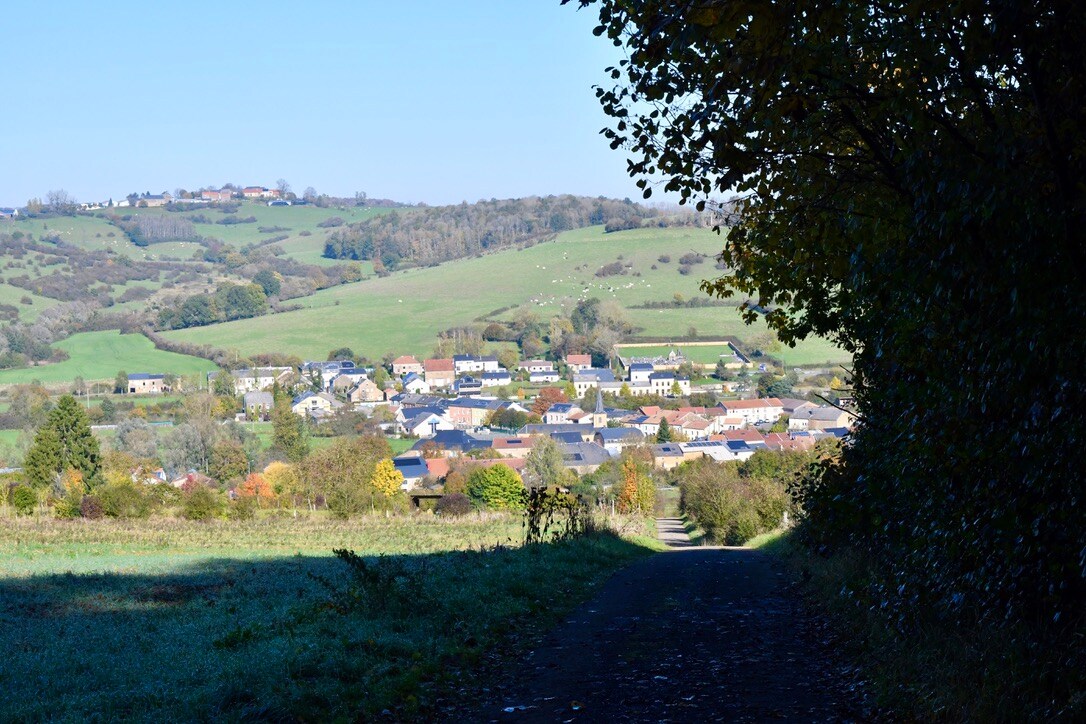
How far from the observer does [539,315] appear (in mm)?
145250

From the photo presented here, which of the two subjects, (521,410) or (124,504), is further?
(521,410)

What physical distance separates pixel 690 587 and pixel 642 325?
124150 millimetres

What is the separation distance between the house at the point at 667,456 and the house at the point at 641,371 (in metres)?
33.9

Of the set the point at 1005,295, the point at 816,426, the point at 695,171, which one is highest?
the point at 695,171

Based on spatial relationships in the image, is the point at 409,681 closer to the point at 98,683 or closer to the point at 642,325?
the point at 98,683


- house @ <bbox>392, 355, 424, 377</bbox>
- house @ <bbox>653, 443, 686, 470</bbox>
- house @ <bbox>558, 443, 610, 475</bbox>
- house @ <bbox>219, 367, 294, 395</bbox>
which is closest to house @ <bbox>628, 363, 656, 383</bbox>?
house @ <bbox>392, 355, 424, 377</bbox>

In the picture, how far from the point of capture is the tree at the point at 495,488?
59537 mm

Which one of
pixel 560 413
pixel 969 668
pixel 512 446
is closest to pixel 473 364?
pixel 560 413

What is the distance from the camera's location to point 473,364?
13725 cm

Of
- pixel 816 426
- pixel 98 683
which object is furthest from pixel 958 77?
pixel 816 426

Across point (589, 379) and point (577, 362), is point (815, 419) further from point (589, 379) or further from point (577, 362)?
point (577, 362)

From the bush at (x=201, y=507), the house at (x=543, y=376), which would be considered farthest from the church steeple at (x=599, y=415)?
the bush at (x=201, y=507)

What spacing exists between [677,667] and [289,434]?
8510cm

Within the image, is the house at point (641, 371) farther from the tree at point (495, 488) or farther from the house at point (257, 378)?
the tree at point (495, 488)
